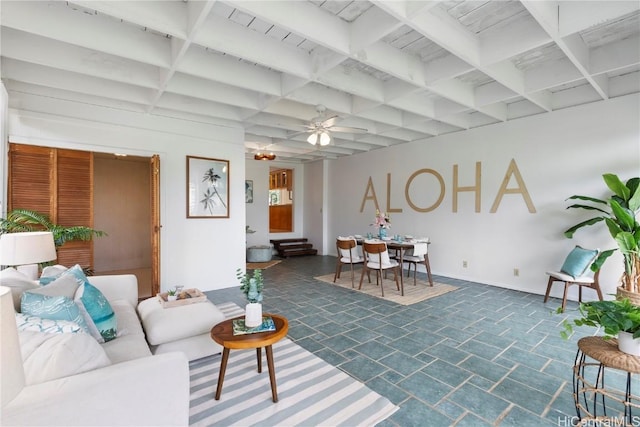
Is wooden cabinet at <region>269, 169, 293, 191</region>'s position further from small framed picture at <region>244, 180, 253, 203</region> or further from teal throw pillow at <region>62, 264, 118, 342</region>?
teal throw pillow at <region>62, 264, 118, 342</region>

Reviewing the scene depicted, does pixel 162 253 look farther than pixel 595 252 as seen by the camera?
Yes

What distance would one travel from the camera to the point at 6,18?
218 centimetres

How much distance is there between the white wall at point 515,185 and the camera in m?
3.93

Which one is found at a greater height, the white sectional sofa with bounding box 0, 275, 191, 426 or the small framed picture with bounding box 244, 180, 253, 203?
the small framed picture with bounding box 244, 180, 253, 203

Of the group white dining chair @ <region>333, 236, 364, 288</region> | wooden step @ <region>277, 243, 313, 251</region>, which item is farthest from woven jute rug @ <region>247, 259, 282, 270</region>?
white dining chair @ <region>333, 236, 364, 288</region>

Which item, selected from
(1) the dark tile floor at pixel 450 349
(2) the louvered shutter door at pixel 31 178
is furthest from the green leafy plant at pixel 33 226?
(1) the dark tile floor at pixel 450 349

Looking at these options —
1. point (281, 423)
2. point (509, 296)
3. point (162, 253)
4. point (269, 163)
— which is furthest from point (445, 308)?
point (269, 163)

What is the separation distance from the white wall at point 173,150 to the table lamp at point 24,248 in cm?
204

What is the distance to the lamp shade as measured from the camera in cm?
220

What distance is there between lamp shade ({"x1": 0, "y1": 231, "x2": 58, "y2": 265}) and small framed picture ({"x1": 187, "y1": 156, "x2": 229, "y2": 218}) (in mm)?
2302

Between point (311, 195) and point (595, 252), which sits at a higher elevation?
point (311, 195)

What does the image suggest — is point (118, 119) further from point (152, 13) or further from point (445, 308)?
point (445, 308)

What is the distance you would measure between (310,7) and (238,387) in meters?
3.04

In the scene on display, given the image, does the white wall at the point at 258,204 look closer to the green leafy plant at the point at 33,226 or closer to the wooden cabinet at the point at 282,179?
the wooden cabinet at the point at 282,179
